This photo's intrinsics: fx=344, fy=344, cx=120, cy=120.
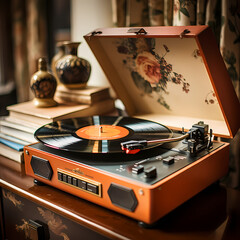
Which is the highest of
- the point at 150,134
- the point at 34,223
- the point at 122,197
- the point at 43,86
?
the point at 43,86

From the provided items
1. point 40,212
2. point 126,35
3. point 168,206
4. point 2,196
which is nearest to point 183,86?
point 126,35

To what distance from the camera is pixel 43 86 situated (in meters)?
1.51

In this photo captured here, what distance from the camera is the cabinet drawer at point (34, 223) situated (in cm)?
107

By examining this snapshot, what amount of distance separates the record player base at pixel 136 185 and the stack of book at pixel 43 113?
0.25 m

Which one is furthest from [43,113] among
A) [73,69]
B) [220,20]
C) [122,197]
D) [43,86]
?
[220,20]

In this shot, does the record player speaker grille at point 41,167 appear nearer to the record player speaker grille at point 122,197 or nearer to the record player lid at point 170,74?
the record player speaker grille at point 122,197

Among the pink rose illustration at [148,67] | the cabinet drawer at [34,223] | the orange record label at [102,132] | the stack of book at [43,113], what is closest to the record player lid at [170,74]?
Result: the pink rose illustration at [148,67]

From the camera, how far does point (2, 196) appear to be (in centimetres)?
133

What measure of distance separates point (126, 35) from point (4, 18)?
74.1 inches

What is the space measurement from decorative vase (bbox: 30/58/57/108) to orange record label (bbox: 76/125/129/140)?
1.11 feet

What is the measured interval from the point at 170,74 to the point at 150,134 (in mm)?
269

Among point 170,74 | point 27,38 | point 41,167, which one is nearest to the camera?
point 41,167

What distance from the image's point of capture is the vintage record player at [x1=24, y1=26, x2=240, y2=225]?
941 mm

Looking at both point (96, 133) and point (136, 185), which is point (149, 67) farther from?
point (136, 185)
